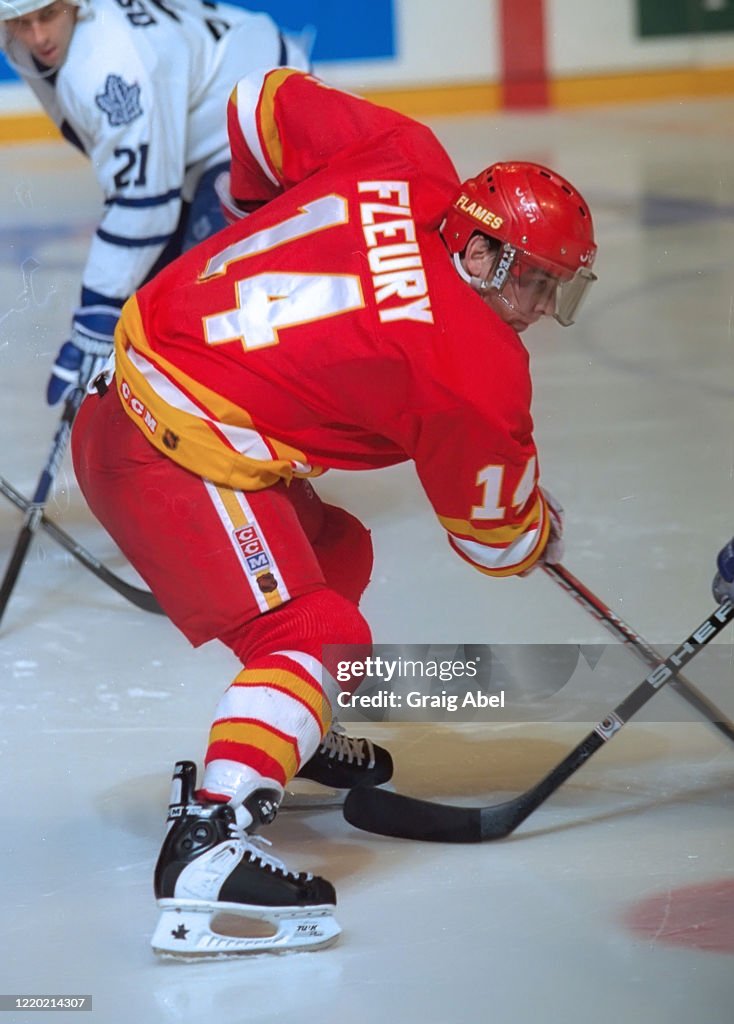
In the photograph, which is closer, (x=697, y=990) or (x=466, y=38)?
(x=697, y=990)

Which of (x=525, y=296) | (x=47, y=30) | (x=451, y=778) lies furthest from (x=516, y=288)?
(x=47, y=30)

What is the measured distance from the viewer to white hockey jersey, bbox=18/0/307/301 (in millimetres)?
2449

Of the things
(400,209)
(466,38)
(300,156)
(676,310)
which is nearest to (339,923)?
(400,209)

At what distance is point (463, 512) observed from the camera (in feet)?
5.58

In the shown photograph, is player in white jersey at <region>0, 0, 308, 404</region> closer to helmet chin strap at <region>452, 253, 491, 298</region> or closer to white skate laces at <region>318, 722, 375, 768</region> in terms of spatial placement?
white skate laces at <region>318, 722, 375, 768</region>

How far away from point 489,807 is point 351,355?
618 millimetres

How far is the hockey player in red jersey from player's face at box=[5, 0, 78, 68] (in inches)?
32.5

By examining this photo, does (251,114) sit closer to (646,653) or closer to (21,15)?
(21,15)

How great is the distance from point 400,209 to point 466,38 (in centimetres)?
548

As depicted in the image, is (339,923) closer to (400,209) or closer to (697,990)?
(697,990)

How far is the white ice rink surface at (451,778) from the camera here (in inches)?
60.9

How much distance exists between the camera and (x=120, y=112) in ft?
8.02

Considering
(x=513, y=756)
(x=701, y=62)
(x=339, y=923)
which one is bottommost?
(x=701, y=62)

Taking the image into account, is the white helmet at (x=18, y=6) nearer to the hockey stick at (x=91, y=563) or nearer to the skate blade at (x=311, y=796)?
the hockey stick at (x=91, y=563)
